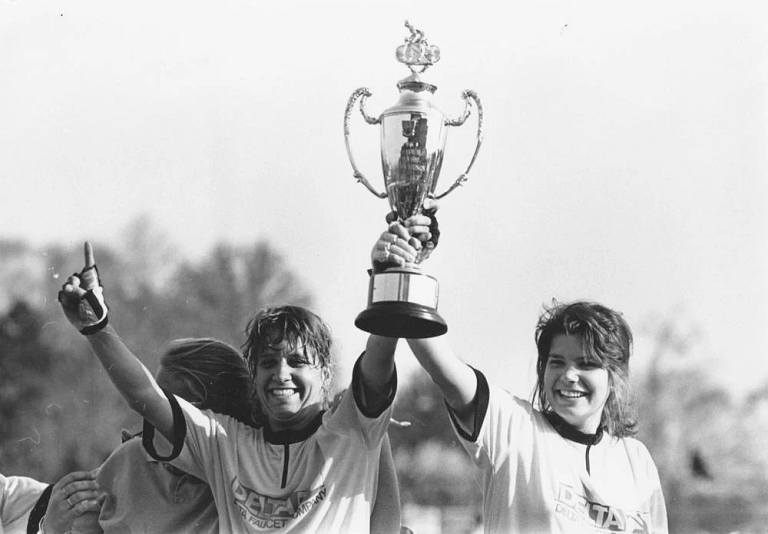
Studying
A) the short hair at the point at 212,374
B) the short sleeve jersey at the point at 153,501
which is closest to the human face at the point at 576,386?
the short hair at the point at 212,374

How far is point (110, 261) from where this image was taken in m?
8.71

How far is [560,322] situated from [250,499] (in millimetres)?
1143

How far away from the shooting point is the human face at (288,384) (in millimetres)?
4742

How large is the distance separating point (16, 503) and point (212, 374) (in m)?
0.99

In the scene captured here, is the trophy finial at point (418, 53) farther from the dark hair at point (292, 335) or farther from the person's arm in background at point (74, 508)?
the person's arm in background at point (74, 508)

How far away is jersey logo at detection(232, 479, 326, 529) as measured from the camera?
464 cm

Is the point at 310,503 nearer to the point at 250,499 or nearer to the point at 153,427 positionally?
the point at 250,499

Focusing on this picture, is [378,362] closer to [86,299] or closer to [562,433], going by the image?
[562,433]

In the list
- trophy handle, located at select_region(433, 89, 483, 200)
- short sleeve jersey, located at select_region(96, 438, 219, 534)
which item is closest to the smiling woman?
trophy handle, located at select_region(433, 89, 483, 200)

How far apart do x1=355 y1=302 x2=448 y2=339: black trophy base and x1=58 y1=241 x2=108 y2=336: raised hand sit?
2.89ft

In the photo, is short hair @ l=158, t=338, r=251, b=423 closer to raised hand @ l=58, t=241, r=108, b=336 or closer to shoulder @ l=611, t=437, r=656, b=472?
raised hand @ l=58, t=241, r=108, b=336

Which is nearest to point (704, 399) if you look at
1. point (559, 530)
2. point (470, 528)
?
point (470, 528)

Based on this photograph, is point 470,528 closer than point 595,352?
No

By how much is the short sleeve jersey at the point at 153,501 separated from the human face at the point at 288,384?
40 centimetres
